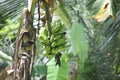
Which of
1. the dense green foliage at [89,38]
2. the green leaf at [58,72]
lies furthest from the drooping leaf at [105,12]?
the dense green foliage at [89,38]

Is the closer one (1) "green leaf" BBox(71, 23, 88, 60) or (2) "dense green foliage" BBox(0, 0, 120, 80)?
(1) "green leaf" BBox(71, 23, 88, 60)

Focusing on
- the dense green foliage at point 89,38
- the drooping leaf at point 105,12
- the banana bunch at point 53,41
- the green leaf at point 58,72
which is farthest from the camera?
the dense green foliage at point 89,38

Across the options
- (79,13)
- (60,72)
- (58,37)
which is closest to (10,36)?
(79,13)

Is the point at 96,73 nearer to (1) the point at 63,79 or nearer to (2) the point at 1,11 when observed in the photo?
(2) the point at 1,11

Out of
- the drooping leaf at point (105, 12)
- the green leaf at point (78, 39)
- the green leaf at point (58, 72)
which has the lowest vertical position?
the green leaf at point (58, 72)

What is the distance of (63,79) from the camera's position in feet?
5.23

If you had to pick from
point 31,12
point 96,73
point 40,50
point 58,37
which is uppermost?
point 31,12

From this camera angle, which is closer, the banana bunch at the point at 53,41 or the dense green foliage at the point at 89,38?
the banana bunch at the point at 53,41

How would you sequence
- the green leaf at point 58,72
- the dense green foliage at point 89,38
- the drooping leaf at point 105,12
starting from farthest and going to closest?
1. the dense green foliage at point 89,38
2. the green leaf at point 58,72
3. the drooping leaf at point 105,12

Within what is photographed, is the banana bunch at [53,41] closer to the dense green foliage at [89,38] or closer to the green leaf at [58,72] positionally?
the green leaf at [58,72]

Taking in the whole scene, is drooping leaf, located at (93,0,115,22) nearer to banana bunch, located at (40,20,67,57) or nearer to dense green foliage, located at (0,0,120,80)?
banana bunch, located at (40,20,67,57)

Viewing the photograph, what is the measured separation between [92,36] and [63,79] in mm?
1233

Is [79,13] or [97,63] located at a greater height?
[79,13]

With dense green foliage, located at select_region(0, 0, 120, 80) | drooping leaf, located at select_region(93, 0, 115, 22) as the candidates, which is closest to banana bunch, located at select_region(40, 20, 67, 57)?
drooping leaf, located at select_region(93, 0, 115, 22)
